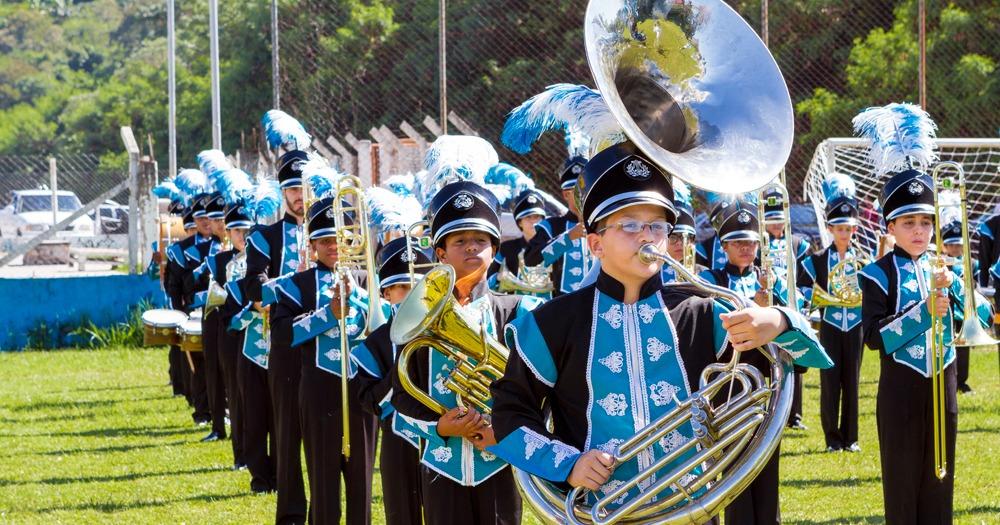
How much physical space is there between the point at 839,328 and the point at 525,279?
2.45 metres

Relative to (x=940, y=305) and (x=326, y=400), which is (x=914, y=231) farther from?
(x=326, y=400)

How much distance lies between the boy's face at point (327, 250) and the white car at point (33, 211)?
571 inches

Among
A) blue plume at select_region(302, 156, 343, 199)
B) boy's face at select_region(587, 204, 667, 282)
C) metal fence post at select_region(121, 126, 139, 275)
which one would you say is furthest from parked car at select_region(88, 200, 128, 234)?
boy's face at select_region(587, 204, 667, 282)

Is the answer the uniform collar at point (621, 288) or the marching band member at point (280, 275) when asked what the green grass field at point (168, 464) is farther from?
the uniform collar at point (621, 288)

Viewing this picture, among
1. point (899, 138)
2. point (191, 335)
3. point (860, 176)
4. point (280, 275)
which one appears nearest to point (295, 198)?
point (280, 275)

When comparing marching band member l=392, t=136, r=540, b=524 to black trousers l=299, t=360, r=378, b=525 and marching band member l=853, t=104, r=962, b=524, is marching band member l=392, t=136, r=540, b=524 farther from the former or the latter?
marching band member l=853, t=104, r=962, b=524

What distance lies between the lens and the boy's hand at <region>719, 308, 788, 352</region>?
3.67m

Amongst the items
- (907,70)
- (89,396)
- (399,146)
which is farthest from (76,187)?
(907,70)

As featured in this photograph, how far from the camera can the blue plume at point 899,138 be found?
693 cm

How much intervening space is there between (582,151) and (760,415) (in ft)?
21.6

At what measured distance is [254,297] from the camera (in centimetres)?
855

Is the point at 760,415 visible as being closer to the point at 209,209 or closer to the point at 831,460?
the point at 831,460

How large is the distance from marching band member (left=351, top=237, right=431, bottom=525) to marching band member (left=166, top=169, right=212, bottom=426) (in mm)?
6715

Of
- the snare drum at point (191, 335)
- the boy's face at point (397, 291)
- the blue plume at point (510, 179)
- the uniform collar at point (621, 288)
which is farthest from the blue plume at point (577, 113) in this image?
the snare drum at point (191, 335)
